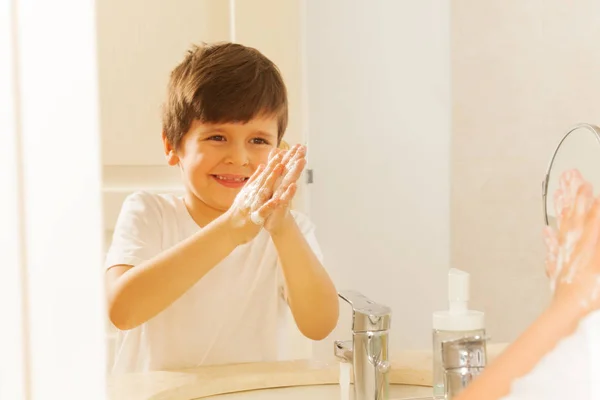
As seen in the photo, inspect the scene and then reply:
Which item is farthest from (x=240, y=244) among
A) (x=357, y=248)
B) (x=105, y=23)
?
(x=105, y=23)

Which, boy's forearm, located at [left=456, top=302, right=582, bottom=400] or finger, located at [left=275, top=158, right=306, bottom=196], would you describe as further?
finger, located at [left=275, top=158, right=306, bottom=196]

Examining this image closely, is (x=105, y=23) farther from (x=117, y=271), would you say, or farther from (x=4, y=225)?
(x=4, y=225)

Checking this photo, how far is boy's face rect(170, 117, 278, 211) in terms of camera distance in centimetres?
71

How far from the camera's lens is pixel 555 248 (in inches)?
24.2

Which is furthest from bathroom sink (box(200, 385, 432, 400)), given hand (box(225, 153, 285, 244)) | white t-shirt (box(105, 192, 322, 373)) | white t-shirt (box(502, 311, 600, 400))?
white t-shirt (box(502, 311, 600, 400))

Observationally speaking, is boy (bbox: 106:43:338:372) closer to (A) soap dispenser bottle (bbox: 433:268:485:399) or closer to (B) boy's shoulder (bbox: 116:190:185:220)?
(B) boy's shoulder (bbox: 116:190:185:220)

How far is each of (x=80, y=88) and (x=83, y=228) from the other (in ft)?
0.26

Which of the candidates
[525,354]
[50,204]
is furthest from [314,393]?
[50,204]

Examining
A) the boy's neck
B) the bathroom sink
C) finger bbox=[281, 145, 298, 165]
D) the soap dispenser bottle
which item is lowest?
the bathroom sink

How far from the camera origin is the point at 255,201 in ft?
2.27

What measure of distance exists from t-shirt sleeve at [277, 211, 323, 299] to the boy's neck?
0.25ft

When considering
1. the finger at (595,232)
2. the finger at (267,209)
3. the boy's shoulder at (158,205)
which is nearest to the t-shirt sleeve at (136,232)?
the boy's shoulder at (158,205)

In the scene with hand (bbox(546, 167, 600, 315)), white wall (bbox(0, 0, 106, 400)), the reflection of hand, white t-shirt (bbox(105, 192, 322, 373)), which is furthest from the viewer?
white t-shirt (bbox(105, 192, 322, 373))

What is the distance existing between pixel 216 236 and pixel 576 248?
321 mm
